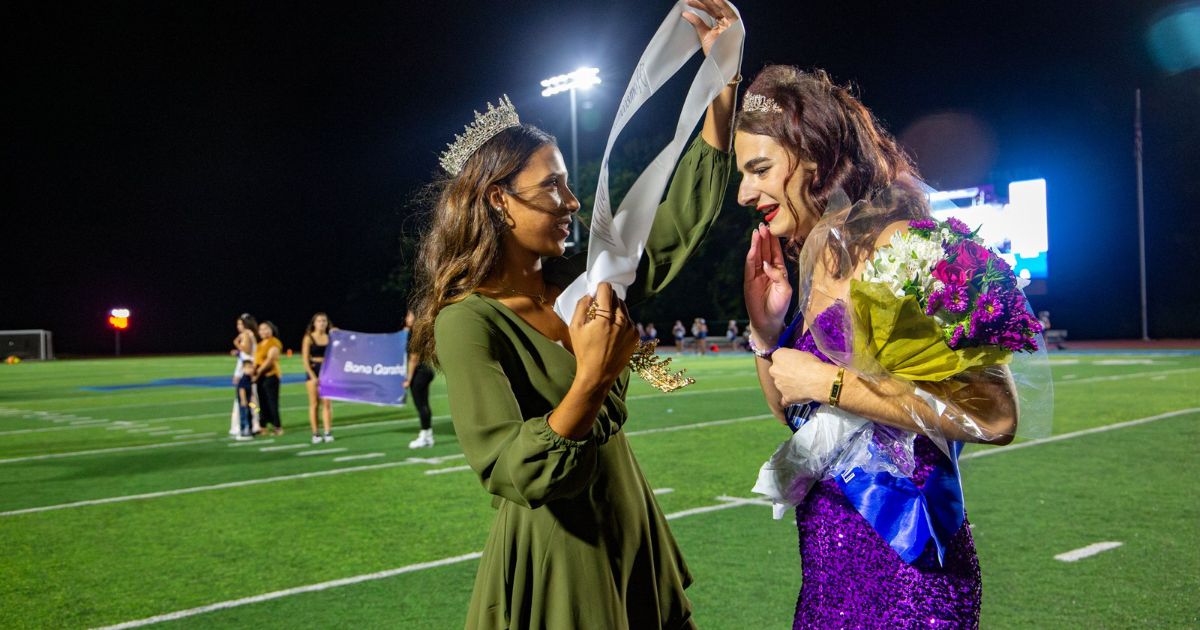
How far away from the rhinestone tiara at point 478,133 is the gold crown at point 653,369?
1.91ft

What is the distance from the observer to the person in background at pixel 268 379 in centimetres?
1209

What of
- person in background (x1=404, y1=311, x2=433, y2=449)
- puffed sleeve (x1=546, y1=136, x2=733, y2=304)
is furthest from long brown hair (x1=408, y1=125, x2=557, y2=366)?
person in background (x1=404, y1=311, x2=433, y2=449)

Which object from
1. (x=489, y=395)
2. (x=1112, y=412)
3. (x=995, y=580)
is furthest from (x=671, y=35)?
(x=1112, y=412)

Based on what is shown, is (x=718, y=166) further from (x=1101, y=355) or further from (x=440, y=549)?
(x=1101, y=355)

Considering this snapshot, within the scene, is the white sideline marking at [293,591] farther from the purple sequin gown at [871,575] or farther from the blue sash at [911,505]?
the blue sash at [911,505]

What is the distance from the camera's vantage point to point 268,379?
12.1 meters

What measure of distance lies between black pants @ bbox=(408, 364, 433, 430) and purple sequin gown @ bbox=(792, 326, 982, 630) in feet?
27.8

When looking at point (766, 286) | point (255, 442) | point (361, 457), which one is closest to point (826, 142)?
point (766, 286)

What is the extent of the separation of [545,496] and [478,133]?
87cm

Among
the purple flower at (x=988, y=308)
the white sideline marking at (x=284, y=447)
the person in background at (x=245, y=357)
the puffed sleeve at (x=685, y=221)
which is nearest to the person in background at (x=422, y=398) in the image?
the white sideline marking at (x=284, y=447)

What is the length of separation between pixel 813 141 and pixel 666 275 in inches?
19.3

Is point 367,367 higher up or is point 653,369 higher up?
point 653,369

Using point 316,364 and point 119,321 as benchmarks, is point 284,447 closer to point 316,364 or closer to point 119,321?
point 316,364

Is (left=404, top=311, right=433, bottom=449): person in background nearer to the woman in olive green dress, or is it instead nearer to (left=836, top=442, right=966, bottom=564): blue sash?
the woman in olive green dress
